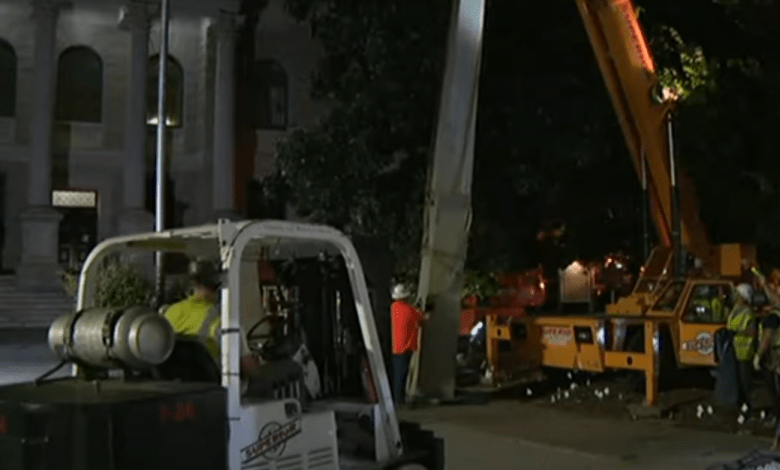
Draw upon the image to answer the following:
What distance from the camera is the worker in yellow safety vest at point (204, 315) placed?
5.23m

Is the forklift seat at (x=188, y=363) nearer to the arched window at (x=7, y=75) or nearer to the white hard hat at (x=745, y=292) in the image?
the white hard hat at (x=745, y=292)

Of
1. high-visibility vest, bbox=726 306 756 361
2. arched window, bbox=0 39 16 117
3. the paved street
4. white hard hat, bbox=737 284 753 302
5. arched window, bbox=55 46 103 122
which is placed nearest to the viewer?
the paved street

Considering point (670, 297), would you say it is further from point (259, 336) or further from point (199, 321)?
point (199, 321)

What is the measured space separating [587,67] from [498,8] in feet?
7.24

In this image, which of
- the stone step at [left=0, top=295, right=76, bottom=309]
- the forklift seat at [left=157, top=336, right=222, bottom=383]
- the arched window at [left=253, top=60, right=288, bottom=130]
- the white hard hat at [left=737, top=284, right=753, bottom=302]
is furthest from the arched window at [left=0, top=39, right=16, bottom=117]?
the forklift seat at [left=157, top=336, right=222, bottom=383]

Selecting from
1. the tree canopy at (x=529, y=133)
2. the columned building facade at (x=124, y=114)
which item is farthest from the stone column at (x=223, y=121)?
the tree canopy at (x=529, y=133)

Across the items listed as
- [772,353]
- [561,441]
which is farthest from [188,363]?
[772,353]

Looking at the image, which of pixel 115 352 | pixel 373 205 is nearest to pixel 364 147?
pixel 373 205

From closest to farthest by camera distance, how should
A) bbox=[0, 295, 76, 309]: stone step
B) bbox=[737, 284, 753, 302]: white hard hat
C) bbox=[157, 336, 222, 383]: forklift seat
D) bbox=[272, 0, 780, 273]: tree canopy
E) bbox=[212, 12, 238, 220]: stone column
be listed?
bbox=[157, 336, 222, 383]: forklift seat
bbox=[737, 284, 753, 302]: white hard hat
bbox=[272, 0, 780, 273]: tree canopy
bbox=[0, 295, 76, 309]: stone step
bbox=[212, 12, 238, 220]: stone column

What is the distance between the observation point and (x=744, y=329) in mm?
11836

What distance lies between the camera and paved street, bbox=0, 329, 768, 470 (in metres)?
9.76

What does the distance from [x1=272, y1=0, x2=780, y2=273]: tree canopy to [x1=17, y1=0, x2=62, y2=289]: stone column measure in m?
12.4

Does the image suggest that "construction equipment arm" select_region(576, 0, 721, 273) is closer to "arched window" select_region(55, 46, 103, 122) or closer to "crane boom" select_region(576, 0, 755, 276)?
"crane boom" select_region(576, 0, 755, 276)

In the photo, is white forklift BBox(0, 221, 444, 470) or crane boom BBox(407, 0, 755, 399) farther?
crane boom BBox(407, 0, 755, 399)
